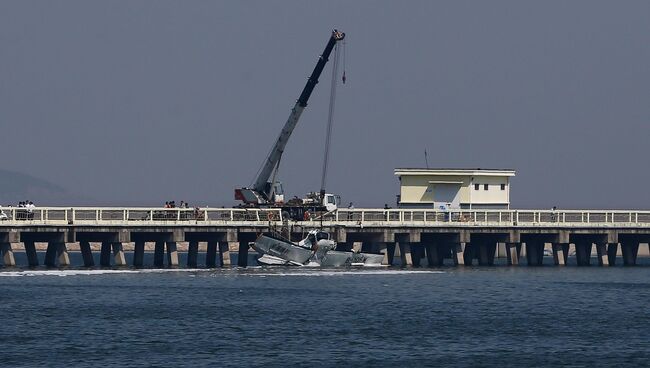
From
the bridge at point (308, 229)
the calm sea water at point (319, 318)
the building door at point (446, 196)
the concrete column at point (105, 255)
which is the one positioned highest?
the building door at point (446, 196)

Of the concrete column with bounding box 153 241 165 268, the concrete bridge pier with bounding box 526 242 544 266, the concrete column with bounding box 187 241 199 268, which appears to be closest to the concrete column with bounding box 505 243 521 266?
the concrete bridge pier with bounding box 526 242 544 266

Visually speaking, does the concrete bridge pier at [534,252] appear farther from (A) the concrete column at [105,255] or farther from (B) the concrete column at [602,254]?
(A) the concrete column at [105,255]

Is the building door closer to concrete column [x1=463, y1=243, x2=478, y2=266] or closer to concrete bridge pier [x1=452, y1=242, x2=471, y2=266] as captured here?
concrete column [x1=463, y1=243, x2=478, y2=266]

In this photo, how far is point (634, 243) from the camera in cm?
11825

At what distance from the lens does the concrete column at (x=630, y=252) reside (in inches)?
4670

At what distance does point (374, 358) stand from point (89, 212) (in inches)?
1759

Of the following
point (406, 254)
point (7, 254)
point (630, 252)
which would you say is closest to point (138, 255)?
point (7, 254)

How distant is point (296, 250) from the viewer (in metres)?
105

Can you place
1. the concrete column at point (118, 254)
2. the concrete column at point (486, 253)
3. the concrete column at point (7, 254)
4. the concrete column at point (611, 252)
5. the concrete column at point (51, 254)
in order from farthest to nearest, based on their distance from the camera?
the concrete column at point (611, 252), the concrete column at point (486, 253), the concrete column at point (51, 254), the concrete column at point (118, 254), the concrete column at point (7, 254)

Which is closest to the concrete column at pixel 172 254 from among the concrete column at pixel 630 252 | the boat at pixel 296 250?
the boat at pixel 296 250

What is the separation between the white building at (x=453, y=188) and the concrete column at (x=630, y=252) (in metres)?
8.90

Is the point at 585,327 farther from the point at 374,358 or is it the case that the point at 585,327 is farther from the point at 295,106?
the point at 295,106

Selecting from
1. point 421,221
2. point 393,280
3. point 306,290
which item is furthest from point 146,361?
point 421,221

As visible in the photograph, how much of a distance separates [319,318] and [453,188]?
41.5 meters
